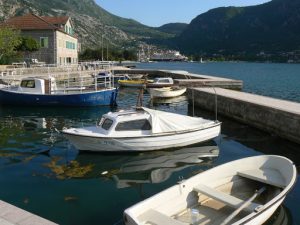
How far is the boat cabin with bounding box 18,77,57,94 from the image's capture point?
31.2 meters

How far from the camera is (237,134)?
2083cm

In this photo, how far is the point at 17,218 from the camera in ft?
25.0

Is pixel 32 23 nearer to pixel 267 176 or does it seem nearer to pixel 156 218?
pixel 267 176

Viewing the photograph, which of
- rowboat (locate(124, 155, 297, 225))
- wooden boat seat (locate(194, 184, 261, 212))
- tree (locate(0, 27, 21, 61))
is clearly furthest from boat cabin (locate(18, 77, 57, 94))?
tree (locate(0, 27, 21, 61))

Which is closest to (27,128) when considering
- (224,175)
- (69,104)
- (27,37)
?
(69,104)

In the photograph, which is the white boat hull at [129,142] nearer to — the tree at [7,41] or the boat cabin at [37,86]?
the boat cabin at [37,86]

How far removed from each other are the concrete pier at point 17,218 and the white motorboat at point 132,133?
24.3ft

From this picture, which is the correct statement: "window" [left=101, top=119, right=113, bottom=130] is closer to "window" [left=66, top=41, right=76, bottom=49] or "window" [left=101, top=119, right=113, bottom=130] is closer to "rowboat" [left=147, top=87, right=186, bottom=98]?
"rowboat" [left=147, top=87, right=186, bottom=98]

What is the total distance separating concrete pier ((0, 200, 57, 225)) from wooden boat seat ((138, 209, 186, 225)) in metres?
1.92

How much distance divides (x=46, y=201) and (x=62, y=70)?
47.4m

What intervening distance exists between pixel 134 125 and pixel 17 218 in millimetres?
8505

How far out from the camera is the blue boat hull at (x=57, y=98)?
1204 inches

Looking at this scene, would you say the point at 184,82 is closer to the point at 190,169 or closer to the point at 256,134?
the point at 256,134

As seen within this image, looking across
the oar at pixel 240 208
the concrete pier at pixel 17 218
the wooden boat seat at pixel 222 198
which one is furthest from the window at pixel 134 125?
the concrete pier at pixel 17 218
